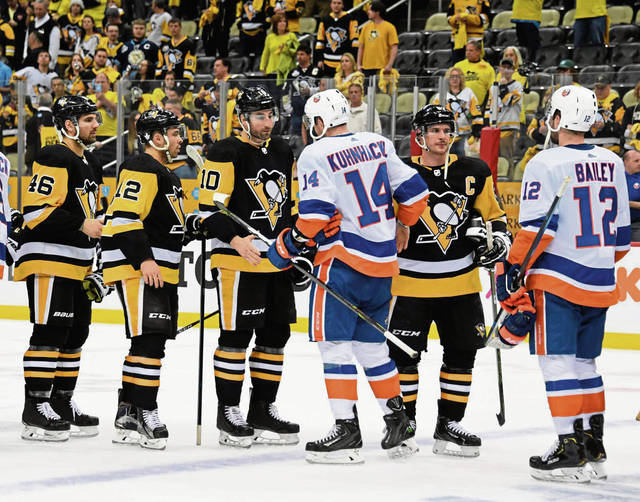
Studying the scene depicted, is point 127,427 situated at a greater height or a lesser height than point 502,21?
lesser

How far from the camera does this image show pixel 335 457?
5.06 m

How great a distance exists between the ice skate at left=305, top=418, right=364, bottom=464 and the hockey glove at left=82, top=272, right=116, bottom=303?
4.37 feet

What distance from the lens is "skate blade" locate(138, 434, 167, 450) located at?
17.6 feet

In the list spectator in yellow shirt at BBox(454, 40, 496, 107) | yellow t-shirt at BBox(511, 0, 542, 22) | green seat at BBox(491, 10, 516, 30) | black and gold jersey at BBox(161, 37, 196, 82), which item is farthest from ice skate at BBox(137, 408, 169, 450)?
green seat at BBox(491, 10, 516, 30)

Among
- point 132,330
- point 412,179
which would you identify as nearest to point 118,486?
point 132,330

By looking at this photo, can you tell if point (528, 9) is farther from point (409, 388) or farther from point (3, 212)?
A: point (3, 212)

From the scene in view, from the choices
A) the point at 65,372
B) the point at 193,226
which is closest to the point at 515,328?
the point at 193,226

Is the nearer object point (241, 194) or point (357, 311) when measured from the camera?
point (357, 311)

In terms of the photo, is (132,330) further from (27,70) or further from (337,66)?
(27,70)

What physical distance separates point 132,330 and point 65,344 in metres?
0.63

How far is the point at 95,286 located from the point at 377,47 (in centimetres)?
770

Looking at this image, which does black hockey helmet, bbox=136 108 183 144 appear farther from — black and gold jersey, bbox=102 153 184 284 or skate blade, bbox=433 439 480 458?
skate blade, bbox=433 439 480 458

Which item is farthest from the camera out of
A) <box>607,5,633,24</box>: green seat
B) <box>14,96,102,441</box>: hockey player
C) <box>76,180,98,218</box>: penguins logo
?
<box>607,5,633,24</box>: green seat

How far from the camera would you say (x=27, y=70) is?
14.3 meters
